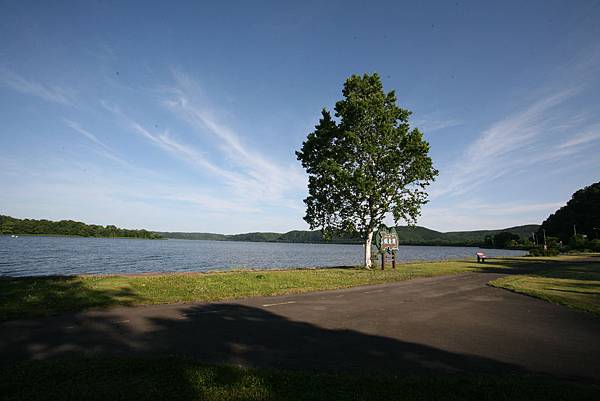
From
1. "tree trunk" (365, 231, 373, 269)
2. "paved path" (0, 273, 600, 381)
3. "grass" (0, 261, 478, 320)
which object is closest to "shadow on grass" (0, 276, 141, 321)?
"grass" (0, 261, 478, 320)

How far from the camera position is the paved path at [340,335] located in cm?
668

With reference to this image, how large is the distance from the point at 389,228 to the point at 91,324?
83.7 feet

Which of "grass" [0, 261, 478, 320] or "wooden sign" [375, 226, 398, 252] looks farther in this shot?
"wooden sign" [375, 226, 398, 252]

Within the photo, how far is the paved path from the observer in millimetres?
6676

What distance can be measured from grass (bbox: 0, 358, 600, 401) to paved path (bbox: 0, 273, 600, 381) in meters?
0.67

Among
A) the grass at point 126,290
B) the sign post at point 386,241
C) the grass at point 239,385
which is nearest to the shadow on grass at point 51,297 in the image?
the grass at point 126,290

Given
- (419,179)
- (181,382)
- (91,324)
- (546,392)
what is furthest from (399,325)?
(419,179)

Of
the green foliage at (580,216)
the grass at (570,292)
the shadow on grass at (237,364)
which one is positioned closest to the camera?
the shadow on grass at (237,364)

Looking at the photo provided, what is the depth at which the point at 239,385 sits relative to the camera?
5188 millimetres

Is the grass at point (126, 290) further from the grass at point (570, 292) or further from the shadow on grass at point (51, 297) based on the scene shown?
the grass at point (570, 292)

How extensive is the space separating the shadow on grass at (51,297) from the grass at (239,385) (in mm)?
5842

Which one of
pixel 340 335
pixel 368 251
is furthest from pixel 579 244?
pixel 340 335

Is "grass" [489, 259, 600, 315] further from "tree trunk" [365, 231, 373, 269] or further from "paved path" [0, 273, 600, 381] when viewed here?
"tree trunk" [365, 231, 373, 269]

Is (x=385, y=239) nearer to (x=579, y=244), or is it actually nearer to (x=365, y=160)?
(x=365, y=160)
